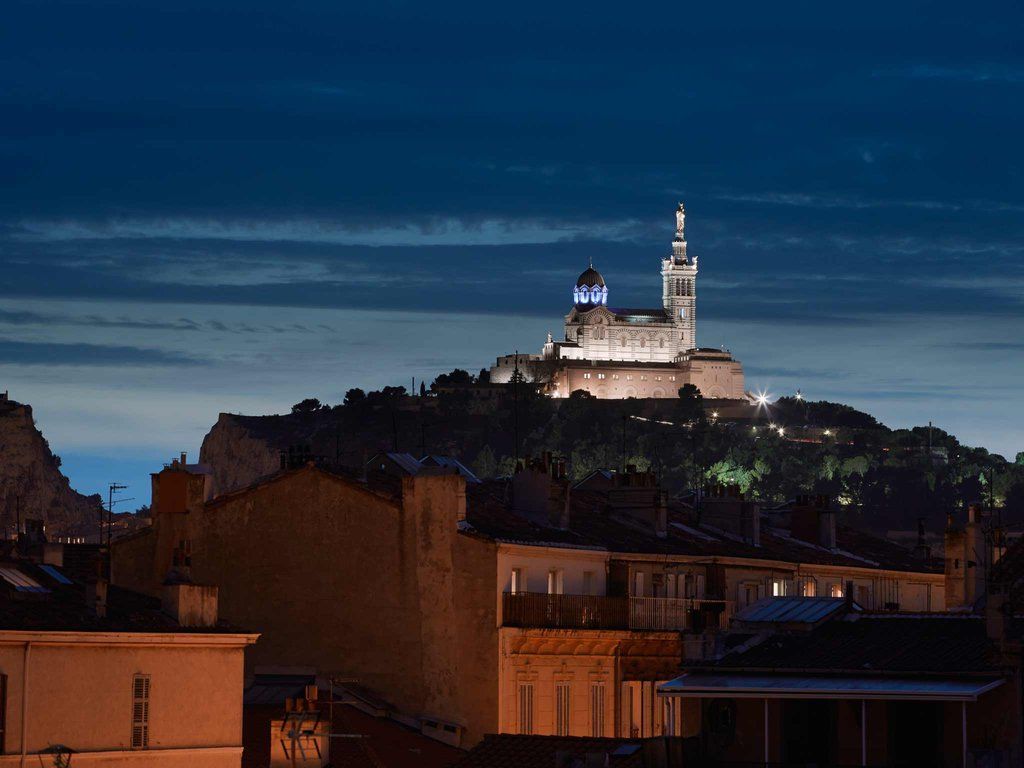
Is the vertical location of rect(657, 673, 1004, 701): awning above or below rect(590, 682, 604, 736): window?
above

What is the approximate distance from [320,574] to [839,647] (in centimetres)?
1811

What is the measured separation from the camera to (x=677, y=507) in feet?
268

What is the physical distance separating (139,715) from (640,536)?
22.4 meters

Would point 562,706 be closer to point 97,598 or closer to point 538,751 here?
point 97,598

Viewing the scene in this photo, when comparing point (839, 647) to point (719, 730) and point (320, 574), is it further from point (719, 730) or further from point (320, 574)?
point (320, 574)

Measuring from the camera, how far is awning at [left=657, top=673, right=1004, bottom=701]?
40.8m

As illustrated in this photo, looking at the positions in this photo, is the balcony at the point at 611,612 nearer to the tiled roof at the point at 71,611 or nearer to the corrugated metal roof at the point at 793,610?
the corrugated metal roof at the point at 793,610

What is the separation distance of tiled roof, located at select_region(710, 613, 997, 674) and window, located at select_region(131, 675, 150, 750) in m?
11.1

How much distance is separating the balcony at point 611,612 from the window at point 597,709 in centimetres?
136

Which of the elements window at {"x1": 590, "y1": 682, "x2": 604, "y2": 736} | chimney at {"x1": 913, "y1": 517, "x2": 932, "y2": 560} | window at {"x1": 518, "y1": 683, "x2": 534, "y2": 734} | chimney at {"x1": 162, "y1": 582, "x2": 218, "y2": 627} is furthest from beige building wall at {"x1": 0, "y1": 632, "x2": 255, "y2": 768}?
chimney at {"x1": 913, "y1": 517, "x2": 932, "y2": 560}

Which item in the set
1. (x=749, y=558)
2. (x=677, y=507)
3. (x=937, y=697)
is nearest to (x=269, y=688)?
(x=749, y=558)

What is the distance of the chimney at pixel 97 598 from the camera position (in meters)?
50.2

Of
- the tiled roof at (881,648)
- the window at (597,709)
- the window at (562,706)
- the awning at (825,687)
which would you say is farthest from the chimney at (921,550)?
the awning at (825,687)

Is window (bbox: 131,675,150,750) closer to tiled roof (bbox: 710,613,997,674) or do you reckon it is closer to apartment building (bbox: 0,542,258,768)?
apartment building (bbox: 0,542,258,768)
